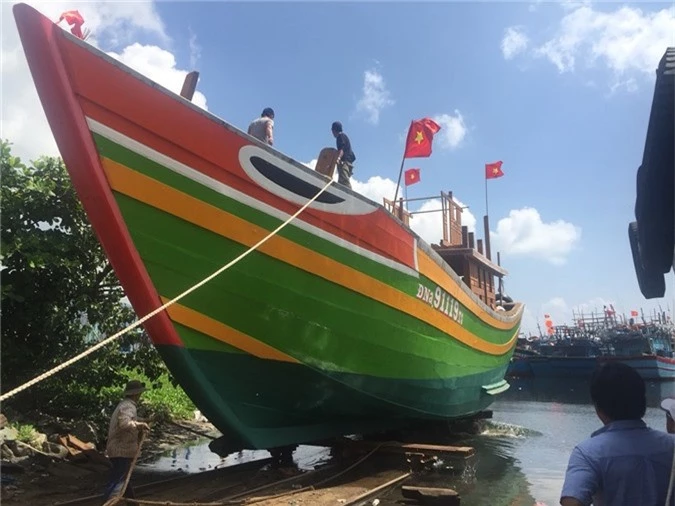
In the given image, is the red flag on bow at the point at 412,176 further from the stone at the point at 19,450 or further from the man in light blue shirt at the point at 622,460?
the man in light blue shirt at the point at 622,460

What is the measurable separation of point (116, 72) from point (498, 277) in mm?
11583

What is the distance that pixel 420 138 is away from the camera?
8633 mm

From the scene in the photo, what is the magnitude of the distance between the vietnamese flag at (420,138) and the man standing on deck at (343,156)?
1962 millimetres

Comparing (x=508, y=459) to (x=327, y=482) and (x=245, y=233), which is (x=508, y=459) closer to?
(x=327, y=482)

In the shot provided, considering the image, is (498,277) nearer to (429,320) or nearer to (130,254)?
(429,320)

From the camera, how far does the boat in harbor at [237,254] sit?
441 cm

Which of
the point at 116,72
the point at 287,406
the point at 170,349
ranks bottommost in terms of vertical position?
the point at 287,406

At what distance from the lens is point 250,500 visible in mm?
4773

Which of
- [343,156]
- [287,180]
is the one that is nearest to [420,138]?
[343,156]

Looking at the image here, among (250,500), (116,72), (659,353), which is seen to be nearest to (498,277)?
(250,500)

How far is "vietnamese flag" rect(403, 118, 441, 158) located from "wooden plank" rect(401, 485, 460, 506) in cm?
509

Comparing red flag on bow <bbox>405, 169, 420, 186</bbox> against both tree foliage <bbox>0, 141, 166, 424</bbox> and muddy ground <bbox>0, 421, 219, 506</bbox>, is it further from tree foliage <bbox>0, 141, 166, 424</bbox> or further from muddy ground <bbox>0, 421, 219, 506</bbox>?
muddy ground <bbox>0, 421, 219, 506</bbox>

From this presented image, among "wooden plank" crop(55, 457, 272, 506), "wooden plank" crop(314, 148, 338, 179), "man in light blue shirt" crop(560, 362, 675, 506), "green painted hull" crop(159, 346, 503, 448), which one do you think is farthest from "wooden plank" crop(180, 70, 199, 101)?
"man in light blue shirt" crop(560, 362, 675, 506)

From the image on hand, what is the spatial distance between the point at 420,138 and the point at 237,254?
4638 millimetres
